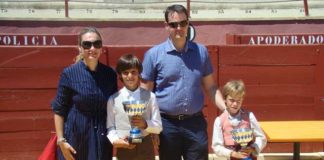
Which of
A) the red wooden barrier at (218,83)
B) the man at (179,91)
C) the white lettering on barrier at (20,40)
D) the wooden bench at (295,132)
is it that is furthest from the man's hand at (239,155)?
the white lettering on barrier at (20,40)

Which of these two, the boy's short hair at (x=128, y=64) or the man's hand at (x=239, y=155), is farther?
the man's hand at (x=239, y=155)

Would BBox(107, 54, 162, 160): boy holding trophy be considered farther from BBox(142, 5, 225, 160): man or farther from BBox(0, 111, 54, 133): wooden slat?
BBox(0, 111, 54, 133): wooden slat

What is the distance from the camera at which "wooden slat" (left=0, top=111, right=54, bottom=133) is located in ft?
17.6

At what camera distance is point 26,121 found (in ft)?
17.7

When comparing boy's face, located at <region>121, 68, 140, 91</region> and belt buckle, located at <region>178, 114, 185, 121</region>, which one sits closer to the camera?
boy's face, located at <region>121, 68, 140, 91</region>

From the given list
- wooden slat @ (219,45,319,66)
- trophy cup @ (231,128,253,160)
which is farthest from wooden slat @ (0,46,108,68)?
trophy cup @ (231,128,253,160)

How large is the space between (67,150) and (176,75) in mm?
806

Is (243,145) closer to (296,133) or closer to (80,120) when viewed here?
(80,120)

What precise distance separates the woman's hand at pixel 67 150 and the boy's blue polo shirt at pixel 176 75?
63cm

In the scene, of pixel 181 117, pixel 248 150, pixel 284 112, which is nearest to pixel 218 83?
pixel 284 112

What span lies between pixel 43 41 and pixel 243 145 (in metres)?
6.16

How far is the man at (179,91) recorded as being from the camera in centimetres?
318

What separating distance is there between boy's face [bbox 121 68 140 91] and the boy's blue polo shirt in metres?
0.17

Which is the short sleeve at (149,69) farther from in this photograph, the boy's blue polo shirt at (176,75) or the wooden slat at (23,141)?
the wooden slat at (23,141)
